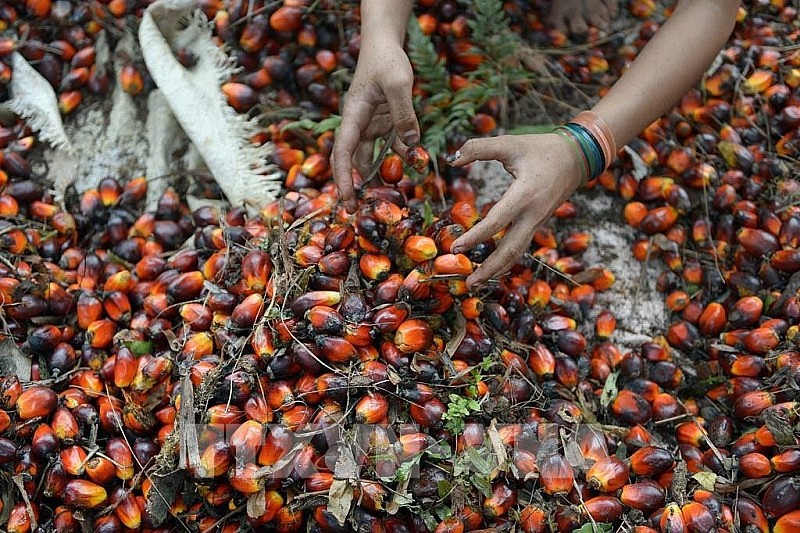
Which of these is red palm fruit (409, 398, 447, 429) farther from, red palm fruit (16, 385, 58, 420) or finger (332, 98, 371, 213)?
red palm fruit (16, 385, 58, 420)

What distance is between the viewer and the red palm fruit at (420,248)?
6.49 feet

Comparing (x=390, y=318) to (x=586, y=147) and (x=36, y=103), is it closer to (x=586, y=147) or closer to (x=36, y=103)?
(x=586, y=147)

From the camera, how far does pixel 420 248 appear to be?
6.51ft

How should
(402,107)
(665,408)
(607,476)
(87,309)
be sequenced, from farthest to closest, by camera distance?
(87,309) < (665,408) < (402,107) < (607,476)

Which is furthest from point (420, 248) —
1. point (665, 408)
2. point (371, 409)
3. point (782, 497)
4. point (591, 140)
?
point (782, 497)

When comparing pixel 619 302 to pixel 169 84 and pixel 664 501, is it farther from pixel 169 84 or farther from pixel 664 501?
pixel 169 84

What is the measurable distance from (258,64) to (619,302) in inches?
69.1

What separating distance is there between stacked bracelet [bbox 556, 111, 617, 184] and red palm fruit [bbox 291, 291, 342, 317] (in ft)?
2.61

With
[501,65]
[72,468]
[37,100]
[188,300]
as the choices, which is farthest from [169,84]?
[72,468]

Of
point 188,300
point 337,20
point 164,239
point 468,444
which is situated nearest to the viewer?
point 468,444

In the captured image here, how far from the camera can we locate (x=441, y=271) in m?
1.96

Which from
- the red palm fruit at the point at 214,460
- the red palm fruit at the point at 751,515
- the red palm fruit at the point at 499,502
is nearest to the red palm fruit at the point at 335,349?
the red palm fruit at the point at 214,460

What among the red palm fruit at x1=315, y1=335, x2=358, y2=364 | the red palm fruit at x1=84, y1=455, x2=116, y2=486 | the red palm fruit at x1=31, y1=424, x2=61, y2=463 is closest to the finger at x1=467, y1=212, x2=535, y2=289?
the red palm fruit at x1=315, y1=335, x2=358, y2=364

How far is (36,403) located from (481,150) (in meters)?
1.46
